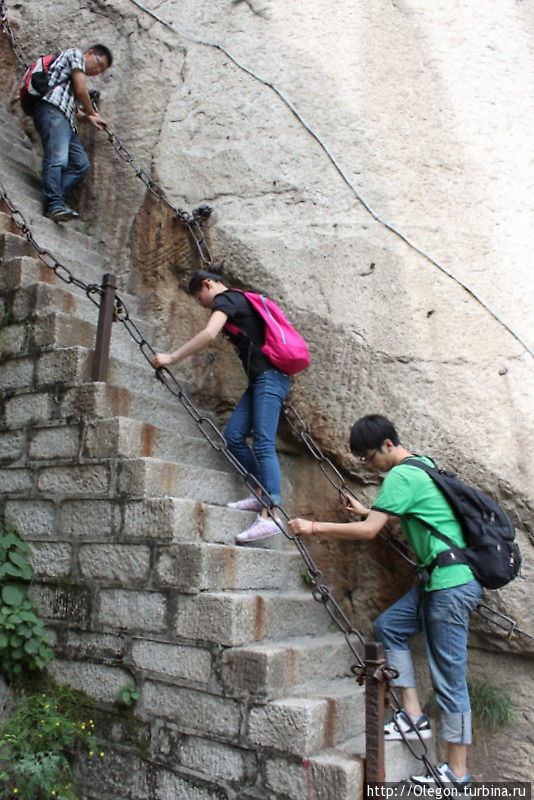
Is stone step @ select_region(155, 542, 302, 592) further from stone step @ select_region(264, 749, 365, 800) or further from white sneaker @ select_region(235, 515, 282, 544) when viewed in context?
stone step @ select_region(264, 749, 365, 800)

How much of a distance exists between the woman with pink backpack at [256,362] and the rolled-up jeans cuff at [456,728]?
1193mm

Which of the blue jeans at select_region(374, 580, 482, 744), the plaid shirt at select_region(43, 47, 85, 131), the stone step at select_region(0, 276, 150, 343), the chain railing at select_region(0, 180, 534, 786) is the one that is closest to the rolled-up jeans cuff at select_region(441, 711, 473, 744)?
the blue jeans at select_region(374, 580, 482, 744)

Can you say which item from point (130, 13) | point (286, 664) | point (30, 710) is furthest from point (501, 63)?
point (30, 710)

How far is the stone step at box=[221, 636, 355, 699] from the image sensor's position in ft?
9.33

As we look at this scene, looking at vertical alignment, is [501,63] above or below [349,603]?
above

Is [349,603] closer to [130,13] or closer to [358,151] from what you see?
[358,151]

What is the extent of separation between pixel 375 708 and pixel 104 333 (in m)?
2.29

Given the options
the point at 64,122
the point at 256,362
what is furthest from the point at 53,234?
the point at 256,362

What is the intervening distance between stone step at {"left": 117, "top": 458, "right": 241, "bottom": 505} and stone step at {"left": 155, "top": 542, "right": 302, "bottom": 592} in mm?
328

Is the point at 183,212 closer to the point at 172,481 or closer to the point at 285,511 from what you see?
the point at 172,481

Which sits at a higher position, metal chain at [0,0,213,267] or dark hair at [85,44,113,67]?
dark hair at [85,44,113,67]

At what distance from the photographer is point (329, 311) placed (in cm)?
410

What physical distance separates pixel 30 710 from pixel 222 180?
356cm

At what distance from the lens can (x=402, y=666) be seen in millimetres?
3123
